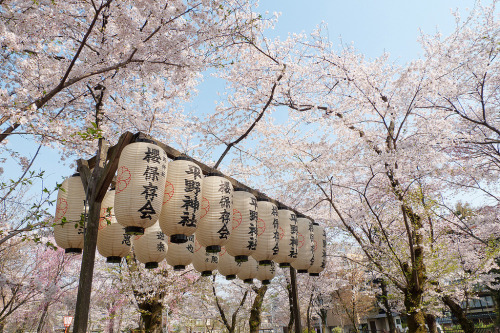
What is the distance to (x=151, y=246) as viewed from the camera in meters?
6.03

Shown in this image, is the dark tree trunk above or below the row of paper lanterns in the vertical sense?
below

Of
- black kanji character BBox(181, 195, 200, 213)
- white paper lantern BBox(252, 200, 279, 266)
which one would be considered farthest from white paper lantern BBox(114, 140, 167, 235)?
white paper lantern BBox(252, 200, 279, 266)

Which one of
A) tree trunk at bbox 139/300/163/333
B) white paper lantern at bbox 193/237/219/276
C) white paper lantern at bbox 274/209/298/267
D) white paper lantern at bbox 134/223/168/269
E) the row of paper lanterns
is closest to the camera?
the row of paper lanterns

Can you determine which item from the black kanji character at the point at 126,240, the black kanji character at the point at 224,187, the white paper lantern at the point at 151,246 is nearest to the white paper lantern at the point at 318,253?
the black kanji character at the point at 224,187

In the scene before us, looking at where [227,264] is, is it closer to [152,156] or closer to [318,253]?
[318,253]

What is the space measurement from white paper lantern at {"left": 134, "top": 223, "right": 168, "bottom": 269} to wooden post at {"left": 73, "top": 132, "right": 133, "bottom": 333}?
1.41 m

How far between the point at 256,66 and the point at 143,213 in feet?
25.0

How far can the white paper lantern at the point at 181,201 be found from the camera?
483 centimetres

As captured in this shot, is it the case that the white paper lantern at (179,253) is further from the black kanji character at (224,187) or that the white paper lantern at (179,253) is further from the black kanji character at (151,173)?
the black kanji character at (151,173)

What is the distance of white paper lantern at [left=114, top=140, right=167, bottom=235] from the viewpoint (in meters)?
4.32

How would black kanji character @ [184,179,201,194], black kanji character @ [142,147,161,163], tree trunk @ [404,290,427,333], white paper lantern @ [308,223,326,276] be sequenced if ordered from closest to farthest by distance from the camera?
black kanji character @ [142,147,161,163] → black kanji character @ [184,179,201,194] → white paper lantern @ [308,223,326,276] → tree trunk @ [404,290,427,333]

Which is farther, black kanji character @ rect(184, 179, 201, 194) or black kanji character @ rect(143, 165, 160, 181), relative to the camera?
black kanji character @ rect(184, 179, 201, 194)

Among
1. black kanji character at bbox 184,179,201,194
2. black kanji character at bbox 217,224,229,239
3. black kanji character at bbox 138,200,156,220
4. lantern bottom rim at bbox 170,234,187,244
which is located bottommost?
lantern bottom rim at bbox 170,234,187,244

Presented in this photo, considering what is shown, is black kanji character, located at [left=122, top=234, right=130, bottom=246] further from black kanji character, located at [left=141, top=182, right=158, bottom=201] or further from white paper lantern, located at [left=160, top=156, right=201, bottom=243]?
black kanji character, located at [left=141, top=182, right=158, bottom=201]
